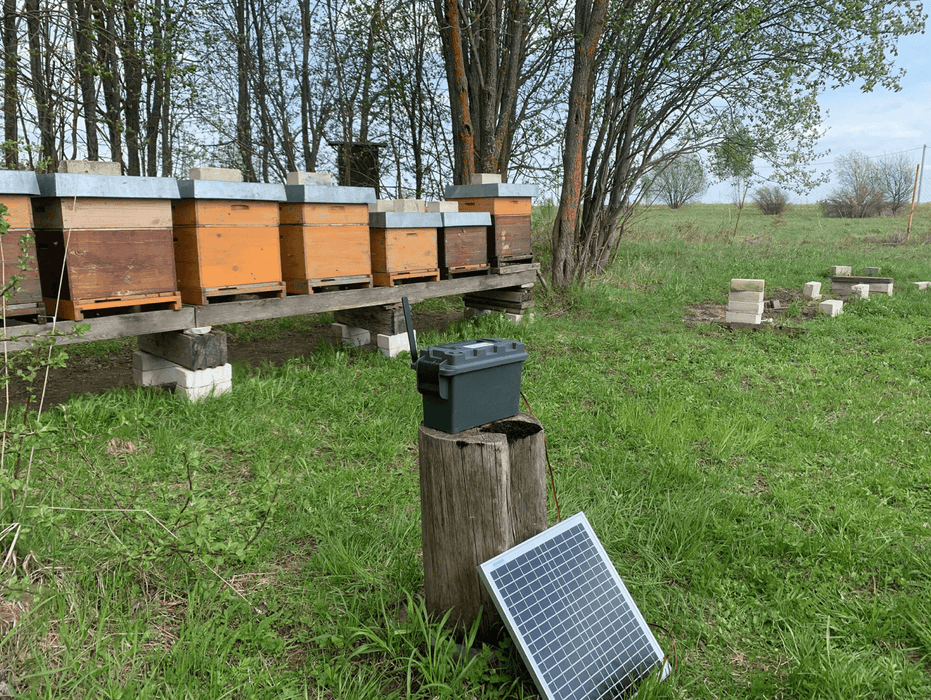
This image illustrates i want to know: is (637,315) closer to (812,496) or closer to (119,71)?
(812,496)

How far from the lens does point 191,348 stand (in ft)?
14.2

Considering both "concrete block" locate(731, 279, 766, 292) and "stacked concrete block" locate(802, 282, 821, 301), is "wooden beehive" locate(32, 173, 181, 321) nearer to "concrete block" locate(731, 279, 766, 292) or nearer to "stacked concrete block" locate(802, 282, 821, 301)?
"concrete block" locate(731, 279, 766, 292)

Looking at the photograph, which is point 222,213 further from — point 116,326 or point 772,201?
point 772,201

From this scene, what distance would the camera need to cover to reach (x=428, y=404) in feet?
7.04

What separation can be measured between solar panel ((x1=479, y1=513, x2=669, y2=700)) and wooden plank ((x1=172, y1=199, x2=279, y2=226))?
3.18 metres

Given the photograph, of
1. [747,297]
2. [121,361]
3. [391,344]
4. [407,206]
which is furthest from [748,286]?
[121,361]

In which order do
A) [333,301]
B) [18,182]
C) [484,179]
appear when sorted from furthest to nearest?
[484,179], [333,301], [18,182]

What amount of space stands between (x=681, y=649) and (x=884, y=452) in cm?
235

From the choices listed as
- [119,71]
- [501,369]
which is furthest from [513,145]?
[501,369]

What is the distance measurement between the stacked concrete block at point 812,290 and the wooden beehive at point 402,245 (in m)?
5.43

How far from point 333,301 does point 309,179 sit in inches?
37.9

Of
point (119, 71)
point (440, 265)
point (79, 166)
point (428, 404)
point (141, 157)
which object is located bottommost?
point (428, 404)

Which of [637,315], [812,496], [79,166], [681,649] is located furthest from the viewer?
[637,315]

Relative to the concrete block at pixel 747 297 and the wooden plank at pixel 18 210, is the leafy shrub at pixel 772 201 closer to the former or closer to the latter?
the concrete block at pixel 747 297
